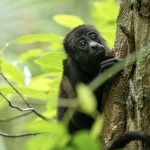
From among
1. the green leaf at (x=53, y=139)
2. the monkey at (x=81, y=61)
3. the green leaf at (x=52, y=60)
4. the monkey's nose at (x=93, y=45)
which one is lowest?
the monkey at (x=81, y=61)

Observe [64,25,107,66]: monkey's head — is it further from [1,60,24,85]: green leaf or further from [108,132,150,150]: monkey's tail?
[108,132,150,150]: monkey's tail

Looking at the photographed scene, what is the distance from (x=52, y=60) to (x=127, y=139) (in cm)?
82

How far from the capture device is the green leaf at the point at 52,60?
287 centimetres

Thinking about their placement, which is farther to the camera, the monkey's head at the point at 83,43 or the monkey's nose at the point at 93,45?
the monkey's head at the point at 83,43

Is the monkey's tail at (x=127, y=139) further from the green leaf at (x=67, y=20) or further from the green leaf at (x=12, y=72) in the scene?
the green leaf at (x=67, y=20)

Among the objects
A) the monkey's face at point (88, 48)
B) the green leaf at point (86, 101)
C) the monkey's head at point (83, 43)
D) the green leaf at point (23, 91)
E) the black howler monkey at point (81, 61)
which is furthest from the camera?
the monkey's head at point (83, 43)

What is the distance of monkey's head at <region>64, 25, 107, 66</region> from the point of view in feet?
12.9

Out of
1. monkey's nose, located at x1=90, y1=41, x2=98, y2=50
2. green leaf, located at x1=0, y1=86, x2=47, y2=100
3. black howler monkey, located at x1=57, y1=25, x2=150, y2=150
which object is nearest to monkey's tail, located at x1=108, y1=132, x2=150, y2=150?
green leaf, located at x1=0, y1=86, x2=47, y2=100

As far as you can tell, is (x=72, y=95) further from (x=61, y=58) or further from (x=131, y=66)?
(x=131, y=66)

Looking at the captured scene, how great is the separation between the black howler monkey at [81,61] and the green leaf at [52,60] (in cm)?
32

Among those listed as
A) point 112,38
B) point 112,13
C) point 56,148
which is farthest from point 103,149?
point 56,148

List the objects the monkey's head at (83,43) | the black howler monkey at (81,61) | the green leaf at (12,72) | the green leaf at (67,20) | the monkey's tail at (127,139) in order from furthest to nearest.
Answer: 1. the monkey's head at (83,43)
2. the black howler monkey at (81,61)
3. the green leaf at (67,20)
4. the green leaf at (12,72)
5. the monkey's tail at (127,139)

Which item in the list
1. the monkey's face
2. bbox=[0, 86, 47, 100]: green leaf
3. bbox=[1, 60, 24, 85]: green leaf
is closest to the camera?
bbox=[0, 86, 47, 100]: green leaf

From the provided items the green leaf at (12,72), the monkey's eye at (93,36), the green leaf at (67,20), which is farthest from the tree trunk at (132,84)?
the monkey's eye at (93,36)
